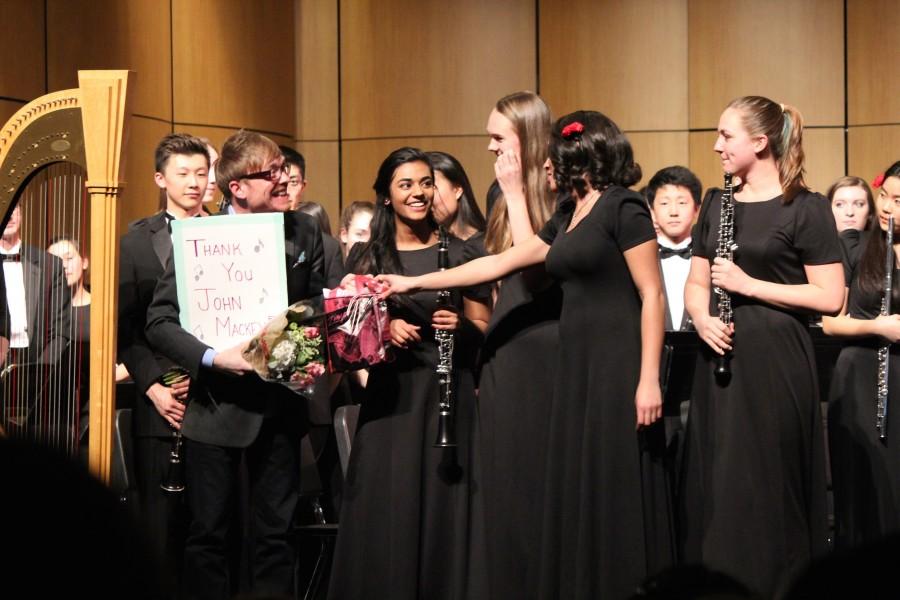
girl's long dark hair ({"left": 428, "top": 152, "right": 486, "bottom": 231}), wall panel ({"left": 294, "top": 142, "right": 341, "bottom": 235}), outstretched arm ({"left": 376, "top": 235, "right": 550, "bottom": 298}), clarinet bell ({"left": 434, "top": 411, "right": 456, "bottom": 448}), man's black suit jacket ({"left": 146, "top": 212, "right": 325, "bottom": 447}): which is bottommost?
clarinet bell ({"left": 434, "top": 411, "right": 456, "bottom": 448})

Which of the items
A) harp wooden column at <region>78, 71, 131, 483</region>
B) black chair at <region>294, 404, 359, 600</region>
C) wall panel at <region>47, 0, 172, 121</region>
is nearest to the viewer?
harp wooden column at <region>78, 71, 131, 483</region>

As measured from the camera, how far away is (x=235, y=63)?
8.23 m

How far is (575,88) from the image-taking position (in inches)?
337

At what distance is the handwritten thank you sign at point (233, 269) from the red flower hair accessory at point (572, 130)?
2.89 feet

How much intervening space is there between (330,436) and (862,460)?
7.10ft

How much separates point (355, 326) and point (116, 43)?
→ 4.15 meters

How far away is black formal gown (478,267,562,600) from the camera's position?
12.0 ft

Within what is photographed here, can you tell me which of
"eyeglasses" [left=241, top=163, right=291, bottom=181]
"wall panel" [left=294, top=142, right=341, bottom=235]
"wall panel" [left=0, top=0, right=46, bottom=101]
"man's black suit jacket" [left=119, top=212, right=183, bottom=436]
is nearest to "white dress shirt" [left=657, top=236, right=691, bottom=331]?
"eyeglasses" [left=241, top=163, right=291, bottom=181]

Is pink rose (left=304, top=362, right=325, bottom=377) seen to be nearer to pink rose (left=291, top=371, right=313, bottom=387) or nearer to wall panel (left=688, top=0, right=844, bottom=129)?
pink rose (left=291, top=371, right=313, bottom=387)

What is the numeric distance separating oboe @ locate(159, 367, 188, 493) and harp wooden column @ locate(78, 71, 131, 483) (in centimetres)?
88

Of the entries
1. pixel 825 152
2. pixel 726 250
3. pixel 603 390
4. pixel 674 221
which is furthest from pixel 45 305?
pixel 825 152

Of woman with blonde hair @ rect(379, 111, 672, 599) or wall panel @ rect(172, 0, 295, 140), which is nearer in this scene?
woman with blonde hair @ rect(379, 111, 672, 599)

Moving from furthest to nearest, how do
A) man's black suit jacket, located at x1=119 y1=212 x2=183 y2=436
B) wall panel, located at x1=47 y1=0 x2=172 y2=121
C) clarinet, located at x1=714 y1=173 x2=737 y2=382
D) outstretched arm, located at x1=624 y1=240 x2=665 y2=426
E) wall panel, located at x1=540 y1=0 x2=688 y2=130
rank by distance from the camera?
wall panel, located at x1=540 y1=0 x2=688 y2=130, wall panel, located at x1=47 y1=0 x2=172 y2=121, man's black suit jacket, located at x1=119 y1=212 x2=183 y2=436, clarinet, located at x1=714 y1=173 x2=737 y2=382, outstretched arm, located at x1=624 y1=240 x2=665 y2=426

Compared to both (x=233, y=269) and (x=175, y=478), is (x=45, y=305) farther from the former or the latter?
(x=175, y=478)
